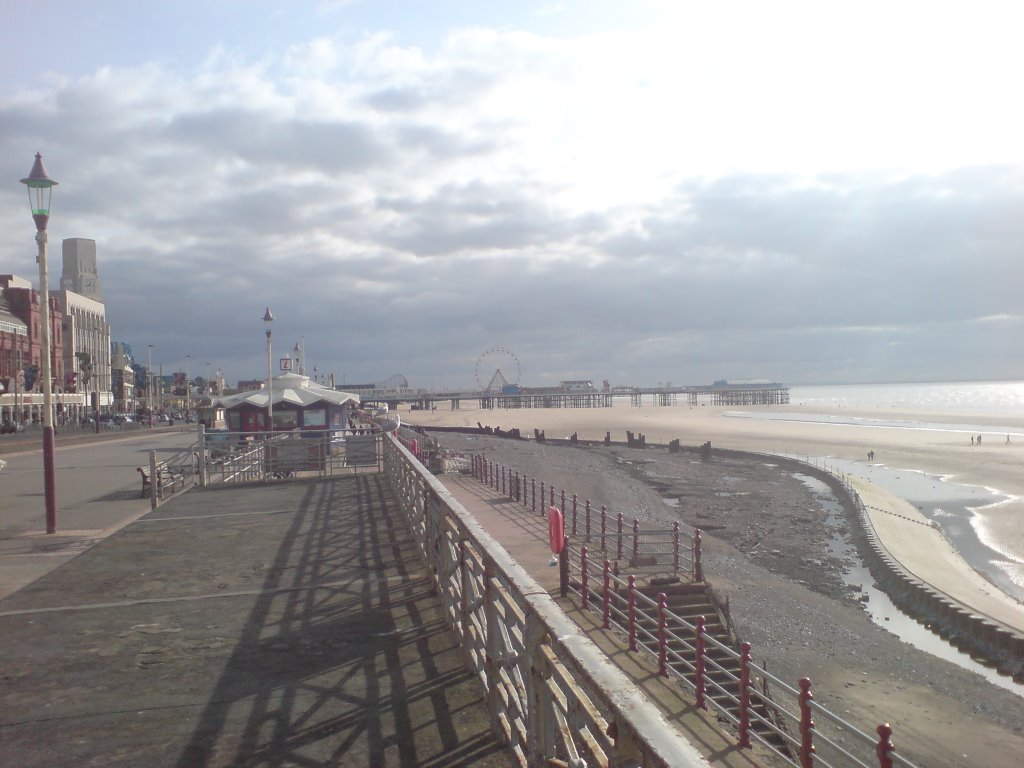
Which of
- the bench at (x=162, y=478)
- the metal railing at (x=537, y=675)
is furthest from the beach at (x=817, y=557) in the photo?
the bench at (x=162, y=478)

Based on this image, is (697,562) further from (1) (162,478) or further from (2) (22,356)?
(2) (22,356)

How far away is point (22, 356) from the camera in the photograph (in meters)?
78.8

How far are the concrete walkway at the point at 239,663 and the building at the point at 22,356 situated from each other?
2862 inches

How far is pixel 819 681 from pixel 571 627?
13.2 meters

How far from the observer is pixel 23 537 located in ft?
43.7

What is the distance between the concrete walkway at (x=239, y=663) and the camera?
4629 millimetres

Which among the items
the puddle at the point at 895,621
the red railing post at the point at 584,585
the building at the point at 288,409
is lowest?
the puddle at the point at 895,621

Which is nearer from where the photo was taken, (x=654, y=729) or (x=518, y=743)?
(x=654, y=729)

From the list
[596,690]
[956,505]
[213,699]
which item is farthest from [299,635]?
[956,505]

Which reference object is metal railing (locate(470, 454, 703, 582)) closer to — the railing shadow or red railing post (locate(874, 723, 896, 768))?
the railing shadow

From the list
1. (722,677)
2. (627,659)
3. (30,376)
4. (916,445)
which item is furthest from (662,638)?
(30,376)

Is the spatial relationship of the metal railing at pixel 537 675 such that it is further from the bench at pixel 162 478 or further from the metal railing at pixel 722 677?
the bench at pixel 162 478

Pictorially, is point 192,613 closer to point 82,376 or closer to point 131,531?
point 131,531

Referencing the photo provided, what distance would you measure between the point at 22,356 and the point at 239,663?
8673 centimetres
